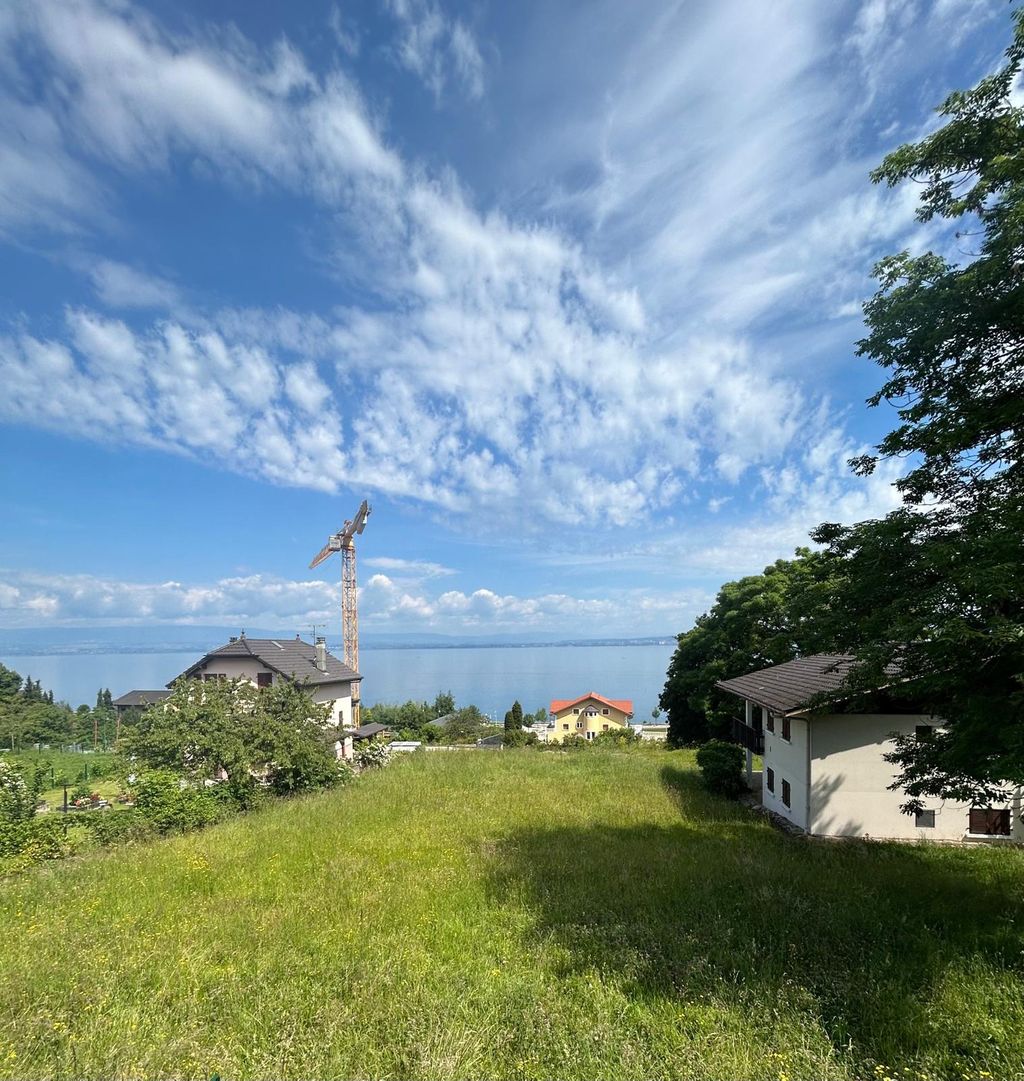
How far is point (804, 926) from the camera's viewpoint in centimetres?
743

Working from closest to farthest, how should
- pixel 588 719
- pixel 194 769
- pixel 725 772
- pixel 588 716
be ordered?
pixel 194 769, pixel 725 772, pixel 588 719, pixel 588 716

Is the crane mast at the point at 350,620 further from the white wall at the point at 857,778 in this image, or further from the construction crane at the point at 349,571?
the white wall at the point at 857,778

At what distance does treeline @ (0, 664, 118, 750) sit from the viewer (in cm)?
4466

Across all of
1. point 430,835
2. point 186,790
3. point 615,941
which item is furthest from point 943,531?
point 186,790

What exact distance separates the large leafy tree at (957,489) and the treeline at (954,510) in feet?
0.06

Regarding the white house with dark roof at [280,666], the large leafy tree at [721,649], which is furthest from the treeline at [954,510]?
the white house with dark roof at [280,666]

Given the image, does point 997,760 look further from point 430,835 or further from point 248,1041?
point 430,835

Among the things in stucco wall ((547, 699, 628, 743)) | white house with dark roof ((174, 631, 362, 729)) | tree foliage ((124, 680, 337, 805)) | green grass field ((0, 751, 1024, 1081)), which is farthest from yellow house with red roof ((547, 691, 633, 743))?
green grass field ((0, 751, 1024, 1081))

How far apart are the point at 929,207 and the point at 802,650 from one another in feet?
20.4

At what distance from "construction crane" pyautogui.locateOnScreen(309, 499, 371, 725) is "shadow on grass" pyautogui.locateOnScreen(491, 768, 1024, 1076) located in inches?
2505

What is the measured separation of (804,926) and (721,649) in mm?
25607

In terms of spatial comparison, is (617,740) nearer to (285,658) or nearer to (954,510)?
(285,658)

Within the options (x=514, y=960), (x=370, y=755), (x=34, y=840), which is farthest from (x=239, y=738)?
(x=514, y=960)

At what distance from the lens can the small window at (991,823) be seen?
13.1m
